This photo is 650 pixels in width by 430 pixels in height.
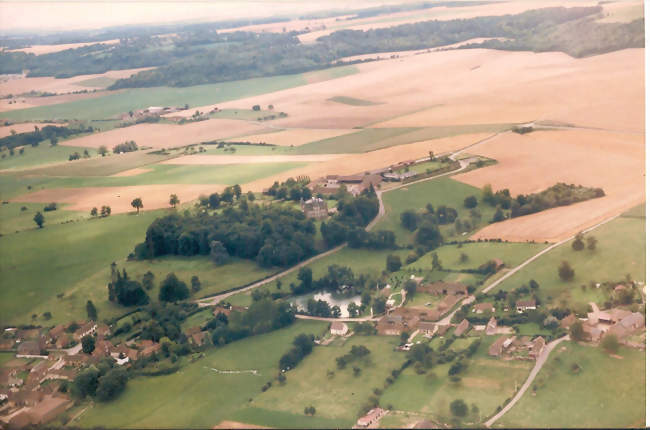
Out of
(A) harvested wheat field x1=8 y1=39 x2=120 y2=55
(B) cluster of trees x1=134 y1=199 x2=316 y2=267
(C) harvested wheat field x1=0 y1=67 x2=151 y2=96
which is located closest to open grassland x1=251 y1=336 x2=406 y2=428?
(B) cluster of trees x1=134 y1=199 x2=316 y2=267

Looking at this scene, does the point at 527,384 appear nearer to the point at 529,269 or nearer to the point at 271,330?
the point at 529,269

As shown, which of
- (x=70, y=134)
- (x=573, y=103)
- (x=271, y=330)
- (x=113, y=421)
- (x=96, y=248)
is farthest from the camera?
(x=70, y=134)

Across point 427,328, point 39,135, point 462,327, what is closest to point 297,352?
point 427,328

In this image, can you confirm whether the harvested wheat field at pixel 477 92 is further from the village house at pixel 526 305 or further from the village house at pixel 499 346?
the village house at pixel 499 346

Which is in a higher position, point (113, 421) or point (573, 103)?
point (573, 103)

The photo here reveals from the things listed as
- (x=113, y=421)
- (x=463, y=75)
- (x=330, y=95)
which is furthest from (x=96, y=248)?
(x=463, y=75)

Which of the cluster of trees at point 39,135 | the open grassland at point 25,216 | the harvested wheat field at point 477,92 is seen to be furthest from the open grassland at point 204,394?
the cluster of trees at point 39,135
